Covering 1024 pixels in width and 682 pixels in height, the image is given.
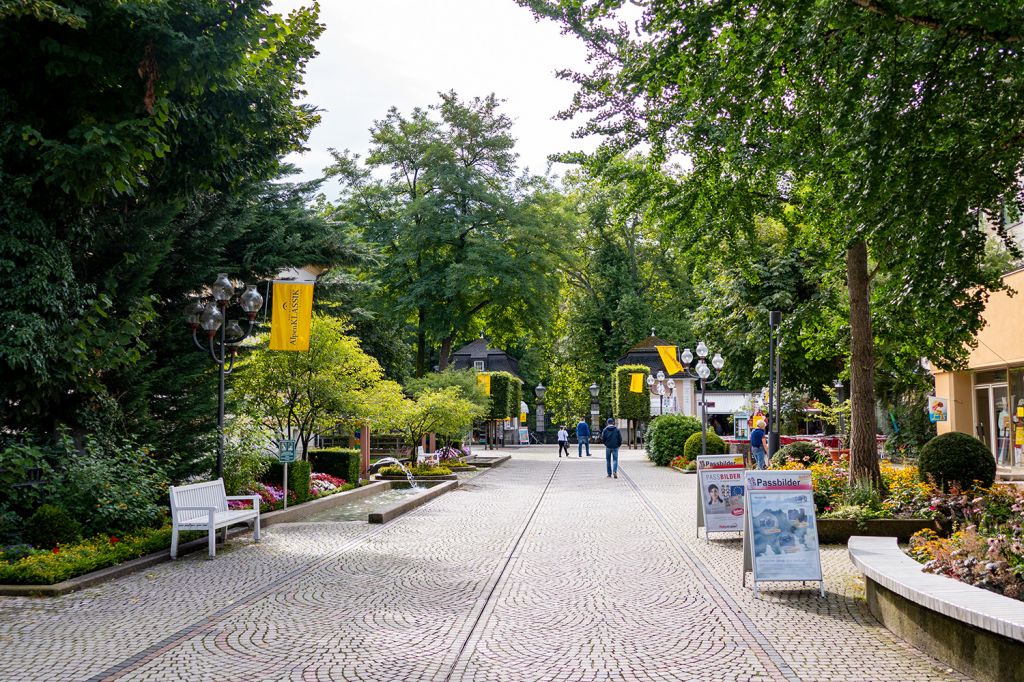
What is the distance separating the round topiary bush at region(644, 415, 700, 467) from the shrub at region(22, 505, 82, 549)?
77.0 ft

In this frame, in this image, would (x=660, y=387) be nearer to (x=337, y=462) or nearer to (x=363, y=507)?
(x=337, y=462)

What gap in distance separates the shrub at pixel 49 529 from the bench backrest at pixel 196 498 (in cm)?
115

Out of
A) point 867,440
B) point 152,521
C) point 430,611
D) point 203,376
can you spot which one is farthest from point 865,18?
point 203,376

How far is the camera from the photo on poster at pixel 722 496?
11547 mm

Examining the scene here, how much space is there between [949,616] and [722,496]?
6.01 meters

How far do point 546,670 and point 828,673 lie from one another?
6.21ft

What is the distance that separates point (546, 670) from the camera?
5.70 metres

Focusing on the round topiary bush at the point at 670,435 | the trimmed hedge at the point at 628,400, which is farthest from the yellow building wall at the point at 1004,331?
the trimmed hedge at the point at 628,400

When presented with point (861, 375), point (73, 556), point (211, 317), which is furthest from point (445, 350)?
point (73, 556)

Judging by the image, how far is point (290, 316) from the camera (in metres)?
15.7

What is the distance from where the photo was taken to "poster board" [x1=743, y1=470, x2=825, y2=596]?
26.4 feet

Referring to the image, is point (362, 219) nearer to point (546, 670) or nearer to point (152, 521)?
point (152, 521)

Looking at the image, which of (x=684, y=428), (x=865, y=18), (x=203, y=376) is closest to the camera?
(x=865, y=18)

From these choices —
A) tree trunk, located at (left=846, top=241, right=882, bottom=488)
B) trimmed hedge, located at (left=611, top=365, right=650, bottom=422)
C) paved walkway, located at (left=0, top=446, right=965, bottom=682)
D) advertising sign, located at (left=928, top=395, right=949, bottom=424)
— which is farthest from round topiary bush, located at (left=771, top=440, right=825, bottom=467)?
trimmed hedge, located at (left=611, top=365, right=650, bottom=422)
